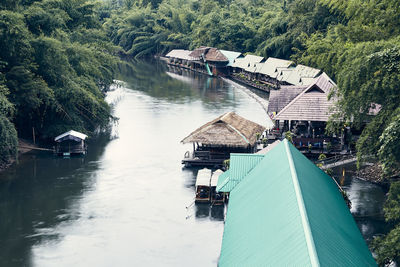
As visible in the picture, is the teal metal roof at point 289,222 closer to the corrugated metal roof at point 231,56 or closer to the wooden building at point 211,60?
the corrugated metal roof at point 231,56

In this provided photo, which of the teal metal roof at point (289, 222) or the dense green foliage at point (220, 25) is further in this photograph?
the dense green foliage at point (220, 25)

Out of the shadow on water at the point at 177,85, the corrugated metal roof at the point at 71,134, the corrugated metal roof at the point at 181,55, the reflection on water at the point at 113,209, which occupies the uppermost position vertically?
the corrugated metal roof at the point at 181,55

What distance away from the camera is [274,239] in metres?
13.1

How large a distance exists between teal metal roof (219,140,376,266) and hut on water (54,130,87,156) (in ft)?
49.0

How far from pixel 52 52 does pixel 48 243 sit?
16.2 meters

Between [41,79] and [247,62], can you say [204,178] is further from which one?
[247,62]

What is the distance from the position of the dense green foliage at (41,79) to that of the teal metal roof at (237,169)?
11961mm

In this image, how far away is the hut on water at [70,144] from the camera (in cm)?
3134

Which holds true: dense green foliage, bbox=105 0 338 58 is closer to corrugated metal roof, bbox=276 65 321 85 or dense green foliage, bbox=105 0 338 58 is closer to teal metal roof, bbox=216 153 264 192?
corrugated metal roof, bbox=276 65 321 85

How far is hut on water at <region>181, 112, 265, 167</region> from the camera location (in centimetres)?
2875

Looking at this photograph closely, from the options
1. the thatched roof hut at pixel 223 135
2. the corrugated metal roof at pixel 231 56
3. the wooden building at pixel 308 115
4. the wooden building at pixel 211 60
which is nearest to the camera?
the thatched roof hut at pixel 223 135

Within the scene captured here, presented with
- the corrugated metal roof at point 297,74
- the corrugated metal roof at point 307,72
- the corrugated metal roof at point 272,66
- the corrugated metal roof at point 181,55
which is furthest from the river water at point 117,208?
the corrugated metal roof at point 181,55

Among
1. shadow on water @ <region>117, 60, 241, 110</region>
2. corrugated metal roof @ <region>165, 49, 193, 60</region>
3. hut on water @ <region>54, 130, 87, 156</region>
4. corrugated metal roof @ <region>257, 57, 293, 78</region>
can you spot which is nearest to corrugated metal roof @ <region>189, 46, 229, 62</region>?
corrugated metal roof @ <region>165, 49, 193, 60</region>

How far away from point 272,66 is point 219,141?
3361 centimetres
